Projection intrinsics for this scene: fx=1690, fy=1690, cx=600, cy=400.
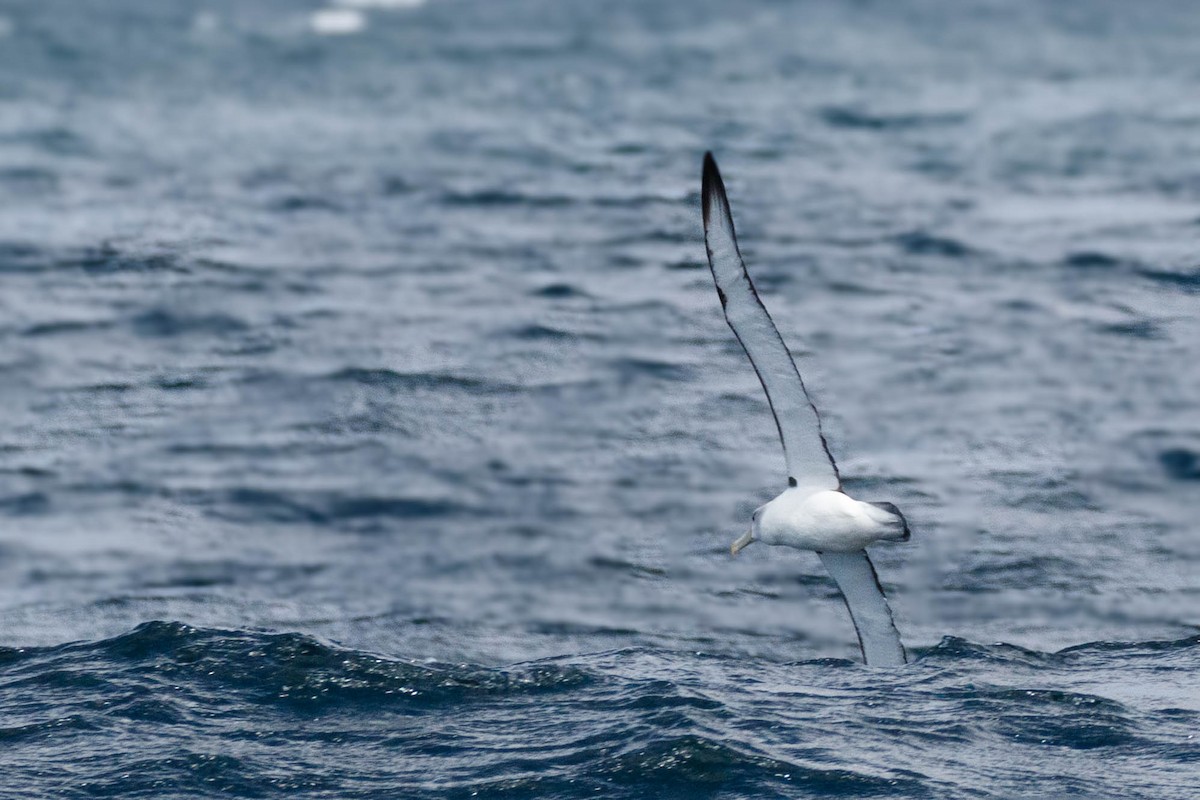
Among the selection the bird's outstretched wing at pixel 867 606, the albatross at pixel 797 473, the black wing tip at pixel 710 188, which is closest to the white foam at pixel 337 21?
the bird's outstretched wing at pixel 867 606

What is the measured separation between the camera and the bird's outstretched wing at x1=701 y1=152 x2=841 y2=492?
45.7ft

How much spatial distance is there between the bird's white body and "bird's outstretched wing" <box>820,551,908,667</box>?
1.63 feet

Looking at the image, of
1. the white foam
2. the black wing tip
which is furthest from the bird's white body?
the white foam

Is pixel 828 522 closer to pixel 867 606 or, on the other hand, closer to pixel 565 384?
pixel 867 606

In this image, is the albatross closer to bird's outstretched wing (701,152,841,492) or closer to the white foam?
bird's outstretched wing (701,152,841,492)

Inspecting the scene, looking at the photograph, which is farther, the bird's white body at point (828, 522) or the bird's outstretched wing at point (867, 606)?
the bird's outstretched wing at point (867, 606)

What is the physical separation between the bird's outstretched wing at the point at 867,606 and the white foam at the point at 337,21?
51.3 meters

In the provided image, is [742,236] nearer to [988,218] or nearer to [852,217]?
[852,217]

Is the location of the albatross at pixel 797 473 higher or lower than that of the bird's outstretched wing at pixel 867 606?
higher

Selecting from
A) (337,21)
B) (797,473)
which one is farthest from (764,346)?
(337,21)

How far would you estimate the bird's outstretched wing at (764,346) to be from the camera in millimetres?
13930

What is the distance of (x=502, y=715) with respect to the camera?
17281mm

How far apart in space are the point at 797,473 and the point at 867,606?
1.63 meters

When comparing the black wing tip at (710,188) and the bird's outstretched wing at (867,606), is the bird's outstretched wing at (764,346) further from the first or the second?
the bird's outstretched wing at (867,606)
